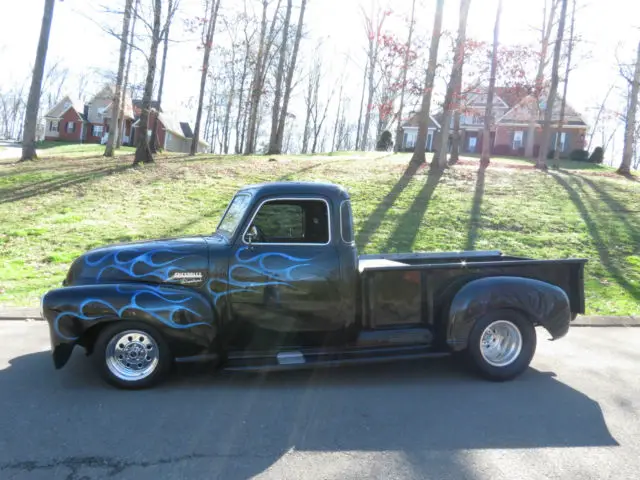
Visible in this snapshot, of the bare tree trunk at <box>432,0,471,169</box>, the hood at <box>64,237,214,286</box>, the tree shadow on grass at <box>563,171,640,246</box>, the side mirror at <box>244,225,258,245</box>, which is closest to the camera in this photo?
the hood at <box>64,237,214,286</box>

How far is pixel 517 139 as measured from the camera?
43.7 m

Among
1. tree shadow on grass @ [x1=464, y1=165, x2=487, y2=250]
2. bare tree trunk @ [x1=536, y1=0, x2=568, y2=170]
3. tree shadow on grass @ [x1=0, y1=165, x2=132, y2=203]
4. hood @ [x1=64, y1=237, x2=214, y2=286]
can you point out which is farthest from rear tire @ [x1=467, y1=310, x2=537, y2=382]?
bare tree trunk @ [x1=536, y1=0, x2=568, y2=170]

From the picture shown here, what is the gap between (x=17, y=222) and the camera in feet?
38.0

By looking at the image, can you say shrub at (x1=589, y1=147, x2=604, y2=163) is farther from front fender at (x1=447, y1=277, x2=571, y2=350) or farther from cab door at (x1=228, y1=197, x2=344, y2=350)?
cab door at (x1=228, y1=197, x2=344, y2=350)

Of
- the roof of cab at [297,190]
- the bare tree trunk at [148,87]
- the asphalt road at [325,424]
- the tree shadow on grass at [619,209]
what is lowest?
the asphalt road at [325,424]

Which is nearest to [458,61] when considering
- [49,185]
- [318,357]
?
[49,185]

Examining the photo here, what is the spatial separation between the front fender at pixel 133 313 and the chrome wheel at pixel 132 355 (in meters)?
0.17

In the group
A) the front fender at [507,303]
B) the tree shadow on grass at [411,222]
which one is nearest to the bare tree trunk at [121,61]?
the tree shadow on grass at [411,222]

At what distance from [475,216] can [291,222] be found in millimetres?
9301

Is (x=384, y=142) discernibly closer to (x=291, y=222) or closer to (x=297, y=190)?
(x=291, y=222)

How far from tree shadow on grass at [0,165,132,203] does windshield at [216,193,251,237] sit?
1115 cm

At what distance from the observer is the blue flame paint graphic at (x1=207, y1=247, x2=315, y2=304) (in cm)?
459

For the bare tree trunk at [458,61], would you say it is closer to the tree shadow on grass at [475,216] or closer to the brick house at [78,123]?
the tree shadow on grass at [475,216]

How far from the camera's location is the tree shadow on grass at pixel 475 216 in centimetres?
1116
